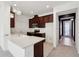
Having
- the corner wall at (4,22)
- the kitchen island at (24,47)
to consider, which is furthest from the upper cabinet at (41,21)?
the kitchen island at (24,47)

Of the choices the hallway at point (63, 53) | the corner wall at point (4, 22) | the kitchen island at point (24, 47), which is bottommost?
the hallway at point (63, 53)

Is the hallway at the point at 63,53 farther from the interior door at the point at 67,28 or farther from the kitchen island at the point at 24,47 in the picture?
the interior door at the point at 67,28

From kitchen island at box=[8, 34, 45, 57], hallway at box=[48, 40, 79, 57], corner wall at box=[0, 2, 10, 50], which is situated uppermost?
corner wall at box=[0, 2, 10, 50]

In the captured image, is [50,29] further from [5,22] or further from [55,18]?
[5,22]

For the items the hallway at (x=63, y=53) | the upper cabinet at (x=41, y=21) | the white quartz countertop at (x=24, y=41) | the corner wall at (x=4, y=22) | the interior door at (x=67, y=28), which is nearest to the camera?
the white quartz countertop at (x=24, y=41)

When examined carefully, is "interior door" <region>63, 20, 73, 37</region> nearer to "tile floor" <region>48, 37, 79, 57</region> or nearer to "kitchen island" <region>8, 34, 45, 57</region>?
"tile floor" <region>48, 37, 79, 57</region>

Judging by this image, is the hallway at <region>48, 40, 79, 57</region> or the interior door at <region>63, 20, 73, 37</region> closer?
the hallway at <region>48, 40, 79, 57</region>

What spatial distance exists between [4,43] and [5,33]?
0.44 metres

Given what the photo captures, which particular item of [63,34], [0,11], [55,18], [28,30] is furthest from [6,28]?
[63,34]

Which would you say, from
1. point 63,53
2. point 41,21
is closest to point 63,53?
point 63,53

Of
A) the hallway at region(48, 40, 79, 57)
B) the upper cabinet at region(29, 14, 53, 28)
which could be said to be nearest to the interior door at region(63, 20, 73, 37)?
the upper cabinet at region(29, 14, 53, 28)

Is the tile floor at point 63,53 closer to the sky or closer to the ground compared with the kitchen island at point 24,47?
closer to the ground

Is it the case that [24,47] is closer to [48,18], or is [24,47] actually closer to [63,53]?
[63,53]

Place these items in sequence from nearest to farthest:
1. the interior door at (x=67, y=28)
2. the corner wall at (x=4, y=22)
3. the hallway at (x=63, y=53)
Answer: the hallway at (x=63, y=53) < the corner wall at (x=4, y=22) < the interior door at (x=67, y=28)
